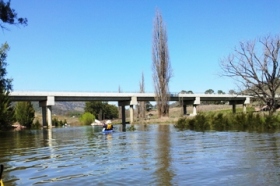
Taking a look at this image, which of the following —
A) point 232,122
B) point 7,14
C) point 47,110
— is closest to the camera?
point 7,14

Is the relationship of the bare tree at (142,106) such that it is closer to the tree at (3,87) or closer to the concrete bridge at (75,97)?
the concrete bridge at (75,97)

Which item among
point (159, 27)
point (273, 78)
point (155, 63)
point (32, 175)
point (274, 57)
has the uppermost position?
point (159, 27)

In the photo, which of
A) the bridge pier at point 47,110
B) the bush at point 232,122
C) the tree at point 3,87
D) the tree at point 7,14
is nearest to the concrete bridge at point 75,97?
the bridge pier at point 47,110

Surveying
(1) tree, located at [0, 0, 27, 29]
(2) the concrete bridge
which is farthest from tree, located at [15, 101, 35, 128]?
(1) tree, located at [0, 0, 27, 29]

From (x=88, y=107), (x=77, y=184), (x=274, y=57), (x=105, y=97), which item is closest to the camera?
(x=77, y=184)

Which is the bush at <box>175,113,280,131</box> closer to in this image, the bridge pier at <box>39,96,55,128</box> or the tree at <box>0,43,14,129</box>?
the tree at <box>0,43,14,129</box>

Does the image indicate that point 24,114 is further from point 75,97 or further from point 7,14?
point 7,14

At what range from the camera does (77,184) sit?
8.04 metres

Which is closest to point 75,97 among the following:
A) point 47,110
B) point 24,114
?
point 47,110

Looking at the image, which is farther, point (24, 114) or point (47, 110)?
point (24, 114)

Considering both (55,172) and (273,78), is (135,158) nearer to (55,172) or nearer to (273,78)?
(55,172)

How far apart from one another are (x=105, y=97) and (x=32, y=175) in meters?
60.7

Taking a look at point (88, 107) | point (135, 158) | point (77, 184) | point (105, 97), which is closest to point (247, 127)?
point (135, 158)

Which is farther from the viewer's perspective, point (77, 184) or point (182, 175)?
point (182, 175)
